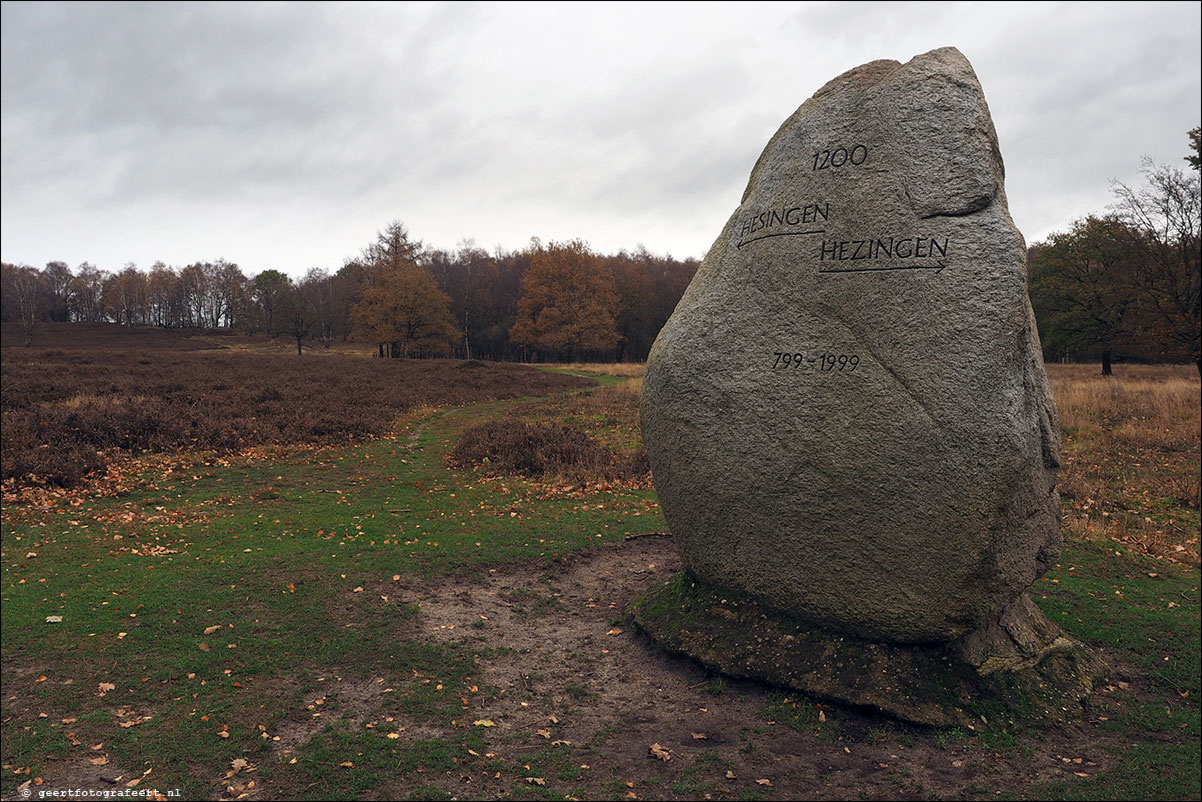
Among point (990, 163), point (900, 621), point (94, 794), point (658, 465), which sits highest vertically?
point (990, 163)

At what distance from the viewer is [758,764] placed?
461 centimetres

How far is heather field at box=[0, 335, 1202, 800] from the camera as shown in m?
4.55

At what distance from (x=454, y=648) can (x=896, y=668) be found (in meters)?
Answer: 3.73

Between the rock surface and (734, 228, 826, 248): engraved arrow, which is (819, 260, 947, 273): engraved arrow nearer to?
the rock surface

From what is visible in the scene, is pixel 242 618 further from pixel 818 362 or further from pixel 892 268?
pixel 892 268

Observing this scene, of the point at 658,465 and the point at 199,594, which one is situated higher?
the point at 658,465

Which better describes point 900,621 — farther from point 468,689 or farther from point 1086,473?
point 1086,473

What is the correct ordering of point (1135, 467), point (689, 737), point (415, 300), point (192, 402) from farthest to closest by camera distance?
1. point (415, 300)
2. point (192, 402)
3. point (1135, 467)
4. point (689, 737)

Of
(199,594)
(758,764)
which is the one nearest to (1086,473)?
(758,764)

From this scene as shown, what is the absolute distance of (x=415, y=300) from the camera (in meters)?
49.8

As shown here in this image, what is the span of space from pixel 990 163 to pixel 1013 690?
3.86m

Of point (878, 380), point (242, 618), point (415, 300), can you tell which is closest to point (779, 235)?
point (878, 380)

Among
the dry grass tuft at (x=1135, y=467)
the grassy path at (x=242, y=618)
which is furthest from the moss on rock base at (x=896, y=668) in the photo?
the dry grass tuft at (x=1135, y=467)

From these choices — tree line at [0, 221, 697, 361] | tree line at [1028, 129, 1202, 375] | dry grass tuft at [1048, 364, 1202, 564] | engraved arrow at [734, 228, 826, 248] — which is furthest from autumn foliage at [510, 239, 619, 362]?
engraved arrow at [734, 228, 826, 248]
